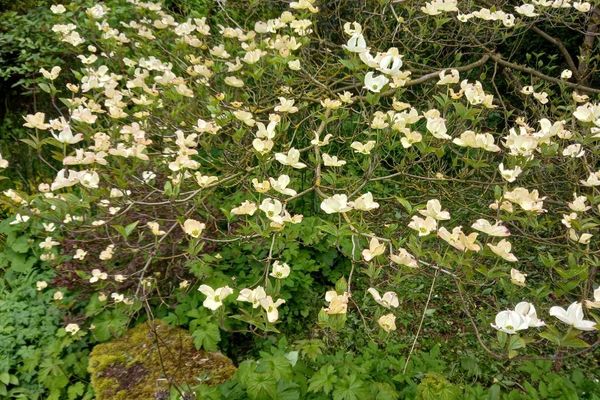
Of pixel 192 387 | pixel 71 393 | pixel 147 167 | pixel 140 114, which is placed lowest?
pixel 71 393

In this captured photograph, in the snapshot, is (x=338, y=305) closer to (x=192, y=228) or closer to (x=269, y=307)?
(x=269, y=307)

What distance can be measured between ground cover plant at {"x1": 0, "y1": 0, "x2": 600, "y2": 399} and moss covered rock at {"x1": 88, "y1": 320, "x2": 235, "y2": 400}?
72 millimetres

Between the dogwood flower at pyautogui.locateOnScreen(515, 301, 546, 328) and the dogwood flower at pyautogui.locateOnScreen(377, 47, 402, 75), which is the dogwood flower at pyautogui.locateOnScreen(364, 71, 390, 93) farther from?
the dogwood flower at pyautogui.locateOnScreen(515, 301, 546, 328)

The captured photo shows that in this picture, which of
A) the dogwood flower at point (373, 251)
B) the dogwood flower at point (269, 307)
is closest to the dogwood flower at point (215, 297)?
the dogwood flower at point (269, 307)

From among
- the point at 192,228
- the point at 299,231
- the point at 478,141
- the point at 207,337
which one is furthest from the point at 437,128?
the point at 207,337

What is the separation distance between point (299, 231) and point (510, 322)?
1.52 metres

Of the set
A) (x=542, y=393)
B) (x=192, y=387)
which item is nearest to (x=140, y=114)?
(x=192, y=387)

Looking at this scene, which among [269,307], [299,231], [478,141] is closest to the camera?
[269,307]

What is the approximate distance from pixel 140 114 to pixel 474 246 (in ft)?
4.88

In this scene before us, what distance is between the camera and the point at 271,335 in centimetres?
246

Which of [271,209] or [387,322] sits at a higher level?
[271,209]

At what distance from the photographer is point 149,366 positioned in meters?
2.07

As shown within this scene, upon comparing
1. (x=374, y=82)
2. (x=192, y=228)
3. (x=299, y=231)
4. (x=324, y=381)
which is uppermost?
(x=374, y=82)

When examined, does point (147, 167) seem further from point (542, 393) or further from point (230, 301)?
point (542, 393)
